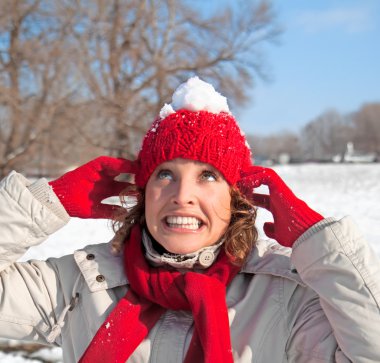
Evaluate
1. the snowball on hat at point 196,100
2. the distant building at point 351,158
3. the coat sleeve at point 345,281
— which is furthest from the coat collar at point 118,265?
the distant building at point 351,158

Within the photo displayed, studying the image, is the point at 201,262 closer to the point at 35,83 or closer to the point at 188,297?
the point at 188,297

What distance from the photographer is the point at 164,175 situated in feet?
5.75

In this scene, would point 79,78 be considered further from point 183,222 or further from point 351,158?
point 351,158

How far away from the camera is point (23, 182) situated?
1.73 m

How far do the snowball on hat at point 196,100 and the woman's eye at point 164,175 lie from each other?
0.71 feet

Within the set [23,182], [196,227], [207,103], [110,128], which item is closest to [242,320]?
[196,227]

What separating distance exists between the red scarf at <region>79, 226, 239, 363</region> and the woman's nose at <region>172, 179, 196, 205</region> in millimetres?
Result: 235

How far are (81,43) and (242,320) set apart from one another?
13070 mm

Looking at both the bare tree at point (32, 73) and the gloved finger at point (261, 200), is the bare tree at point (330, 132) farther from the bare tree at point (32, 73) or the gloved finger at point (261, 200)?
the gloved finger at point (261, 200)

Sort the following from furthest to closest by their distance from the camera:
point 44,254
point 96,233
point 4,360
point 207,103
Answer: point 96,233
point 44,254
point 4,360
point 207,103

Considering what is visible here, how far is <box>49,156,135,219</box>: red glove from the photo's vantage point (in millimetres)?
1802

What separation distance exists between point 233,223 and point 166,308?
0.38 m

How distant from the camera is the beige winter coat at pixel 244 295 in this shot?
142cm

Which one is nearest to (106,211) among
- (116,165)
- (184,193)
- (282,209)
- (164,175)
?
(116,165)
